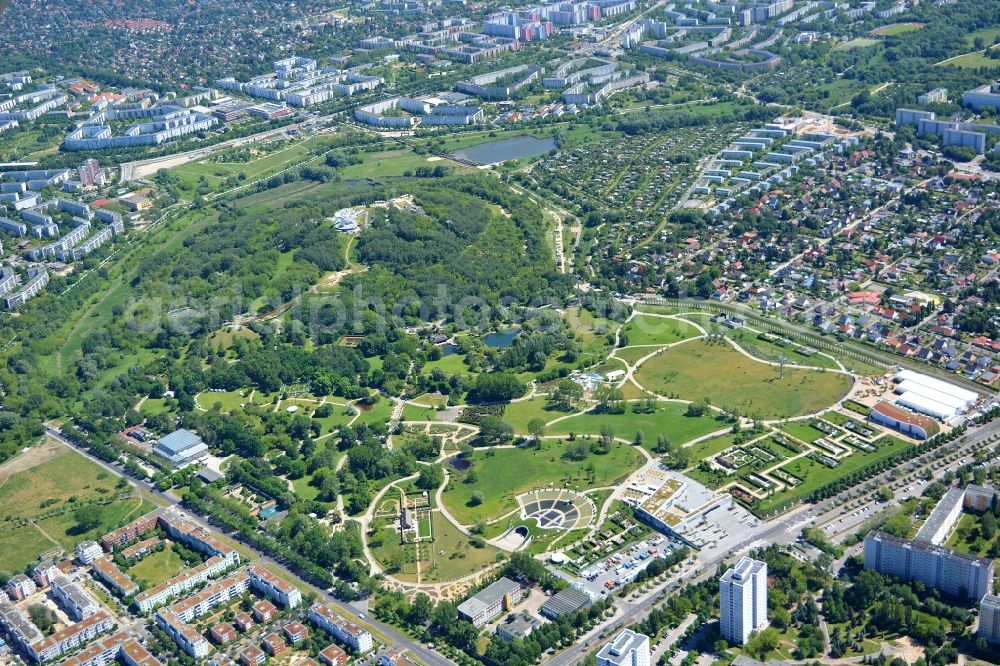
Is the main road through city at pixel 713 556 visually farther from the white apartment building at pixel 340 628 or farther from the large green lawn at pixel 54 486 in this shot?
the large green lawn at pixel 54 486

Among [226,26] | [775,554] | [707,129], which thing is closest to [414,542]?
[775,554]

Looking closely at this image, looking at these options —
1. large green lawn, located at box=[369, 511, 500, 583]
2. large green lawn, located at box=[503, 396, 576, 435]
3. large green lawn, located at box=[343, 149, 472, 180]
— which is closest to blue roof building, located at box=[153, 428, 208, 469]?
A: large green lawn, located at box=[369, 511, 500, 583]

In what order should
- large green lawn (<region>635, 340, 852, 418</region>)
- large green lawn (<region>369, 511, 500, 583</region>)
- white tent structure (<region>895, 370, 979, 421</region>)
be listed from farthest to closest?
large green lawn (<region>635, 340, 852, 418</region>)
white tent structure (<region>895, 370, 979, 421</region>)
large green lawn (<region>369, 511, 500, 583</region>)

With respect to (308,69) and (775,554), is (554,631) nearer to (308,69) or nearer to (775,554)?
A: (775,554)

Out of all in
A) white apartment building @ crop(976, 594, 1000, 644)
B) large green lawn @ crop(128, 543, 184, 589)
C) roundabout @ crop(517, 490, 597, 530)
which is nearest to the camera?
white apartment building @ crop(976, 594, 1000, 644)

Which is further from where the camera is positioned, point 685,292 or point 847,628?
point 685,292

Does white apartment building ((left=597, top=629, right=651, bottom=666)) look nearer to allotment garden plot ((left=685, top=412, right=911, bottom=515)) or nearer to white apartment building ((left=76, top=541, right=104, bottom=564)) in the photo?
allotment garden plot ((left=685, top=412, right=911, bottom=515))
